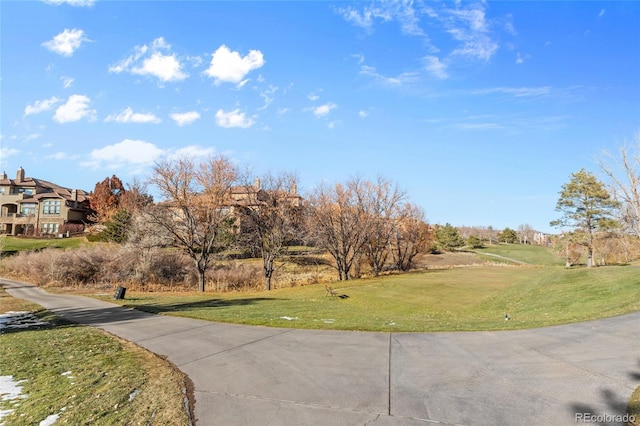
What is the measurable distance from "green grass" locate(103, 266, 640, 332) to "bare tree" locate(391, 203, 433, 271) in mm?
12569

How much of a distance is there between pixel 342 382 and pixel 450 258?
63102 mm

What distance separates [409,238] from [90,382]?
1612 inches

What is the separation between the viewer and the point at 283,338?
911cm

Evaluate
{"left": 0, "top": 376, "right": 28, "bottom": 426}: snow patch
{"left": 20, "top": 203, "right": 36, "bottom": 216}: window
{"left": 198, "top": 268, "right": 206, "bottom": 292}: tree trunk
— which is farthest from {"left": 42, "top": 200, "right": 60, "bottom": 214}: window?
{"left": 0, "top": 376, "right": 28, "bottom": 426}: snow patch

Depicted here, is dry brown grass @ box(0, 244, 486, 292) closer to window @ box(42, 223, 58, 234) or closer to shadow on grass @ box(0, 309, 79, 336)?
shadow on grass @ box(0, 309, 79, 336)

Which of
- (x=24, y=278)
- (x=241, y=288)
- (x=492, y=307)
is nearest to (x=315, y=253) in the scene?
(x=241, y=288)

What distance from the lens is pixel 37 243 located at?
169ft

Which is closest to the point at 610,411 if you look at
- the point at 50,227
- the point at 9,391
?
the point at 9,391

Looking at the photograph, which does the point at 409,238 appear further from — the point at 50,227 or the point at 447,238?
the point at 50,227

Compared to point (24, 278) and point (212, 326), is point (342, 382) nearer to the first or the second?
point (212, 326)

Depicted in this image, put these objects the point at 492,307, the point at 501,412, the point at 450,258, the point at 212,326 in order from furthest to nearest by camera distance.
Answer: the point at 450,258 → the point at 492,307 → the point at 212,326 → the point at 501,412

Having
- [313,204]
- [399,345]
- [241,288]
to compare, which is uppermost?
[313,204]

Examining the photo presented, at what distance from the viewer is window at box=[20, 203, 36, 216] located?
Result: 62.4 metres

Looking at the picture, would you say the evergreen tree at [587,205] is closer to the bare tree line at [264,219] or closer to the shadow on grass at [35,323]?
the bare tree line at [264,219]
